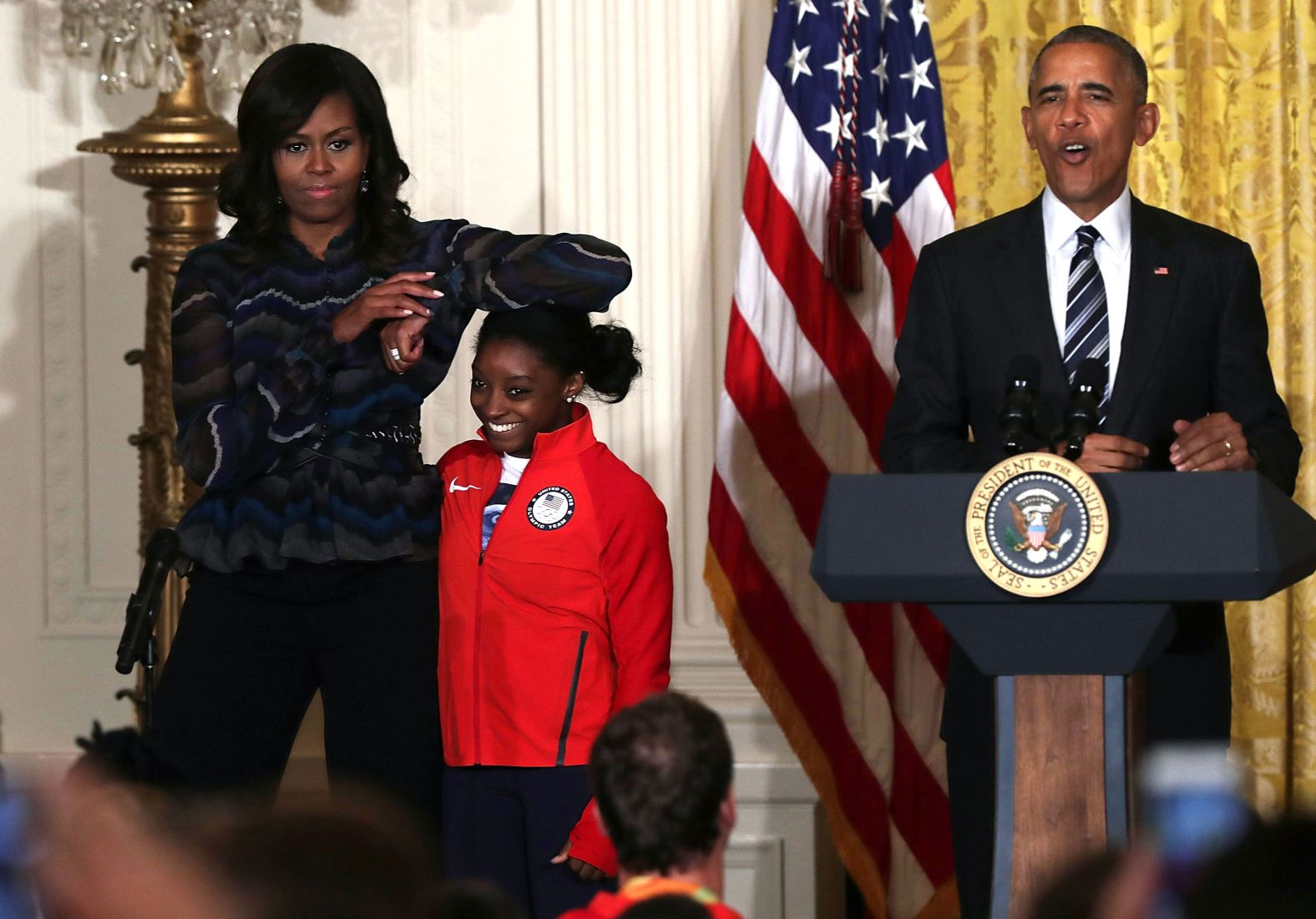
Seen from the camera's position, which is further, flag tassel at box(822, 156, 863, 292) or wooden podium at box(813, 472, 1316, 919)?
flag tassel at box(822, 156, 863, 292)

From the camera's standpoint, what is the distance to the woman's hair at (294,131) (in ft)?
11.0

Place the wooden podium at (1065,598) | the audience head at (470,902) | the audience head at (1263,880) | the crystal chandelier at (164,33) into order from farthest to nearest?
the crystal chandelier at (164,33)
the wooden podium at (1065,598)
the audience head at (470,902)
the audience head at (1263,880)

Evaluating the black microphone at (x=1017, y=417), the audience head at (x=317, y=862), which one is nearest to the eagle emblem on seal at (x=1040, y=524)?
the black microphone at (x=1017, y=417)

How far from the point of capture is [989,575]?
107 inches

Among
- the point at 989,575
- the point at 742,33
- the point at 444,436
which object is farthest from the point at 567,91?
the point at 989,575

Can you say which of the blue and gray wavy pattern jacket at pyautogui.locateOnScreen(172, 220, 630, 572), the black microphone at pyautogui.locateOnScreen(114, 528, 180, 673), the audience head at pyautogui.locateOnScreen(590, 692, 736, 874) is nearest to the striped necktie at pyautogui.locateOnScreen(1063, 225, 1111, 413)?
the blue and gray wavy pattern jacket at pyautogui.locateOnScreen(172, 220, 630, 572)

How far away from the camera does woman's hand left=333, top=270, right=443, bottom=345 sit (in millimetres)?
3273

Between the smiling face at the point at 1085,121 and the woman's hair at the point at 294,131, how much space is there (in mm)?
1141

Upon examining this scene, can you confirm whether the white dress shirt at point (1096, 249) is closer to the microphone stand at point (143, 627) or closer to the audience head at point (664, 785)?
the audience head at point (664, 785)

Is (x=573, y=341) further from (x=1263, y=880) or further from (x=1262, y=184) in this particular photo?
(x=1263, y=880)

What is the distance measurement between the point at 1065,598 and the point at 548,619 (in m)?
A: 1.03

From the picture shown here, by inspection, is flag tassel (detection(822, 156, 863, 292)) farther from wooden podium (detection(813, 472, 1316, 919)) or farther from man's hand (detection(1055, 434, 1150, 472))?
wooden podium (detection(813, 472, 1316, 919))

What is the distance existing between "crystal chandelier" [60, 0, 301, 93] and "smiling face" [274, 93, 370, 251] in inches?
53.8

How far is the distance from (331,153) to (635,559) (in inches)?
34.7
